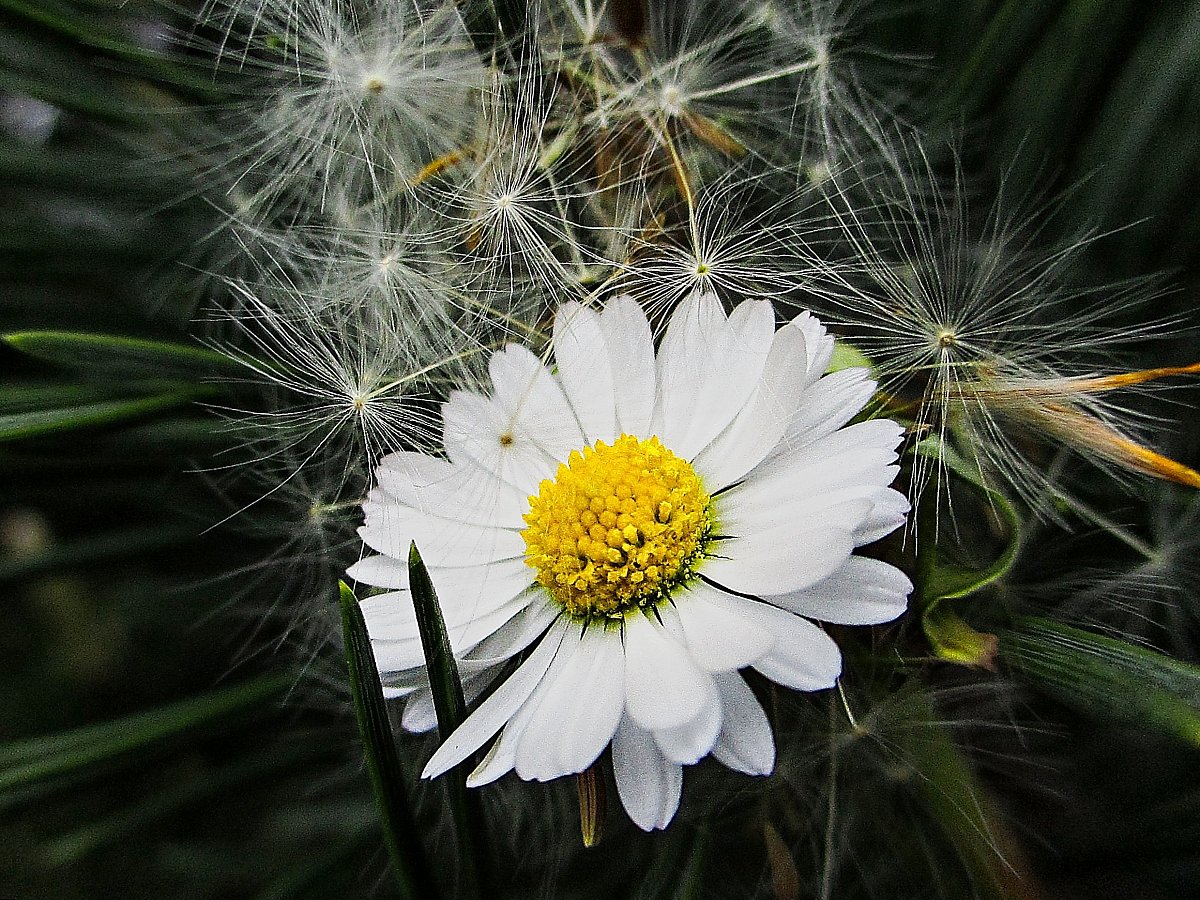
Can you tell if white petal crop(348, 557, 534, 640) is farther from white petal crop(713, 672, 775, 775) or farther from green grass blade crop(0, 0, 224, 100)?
green grass blade crop(0, 0, 224, 100)

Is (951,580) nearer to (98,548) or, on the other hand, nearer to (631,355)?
(631,355)

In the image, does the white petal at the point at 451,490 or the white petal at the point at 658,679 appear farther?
the white petal at the point at 451,490

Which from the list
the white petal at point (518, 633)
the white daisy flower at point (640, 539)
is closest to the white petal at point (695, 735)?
the white daisy flower at point (640, 539)

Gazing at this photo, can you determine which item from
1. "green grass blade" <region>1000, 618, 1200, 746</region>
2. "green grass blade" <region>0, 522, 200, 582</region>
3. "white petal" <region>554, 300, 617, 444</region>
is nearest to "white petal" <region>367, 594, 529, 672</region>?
"white petal" <region>554, 300, 617, 444</region>

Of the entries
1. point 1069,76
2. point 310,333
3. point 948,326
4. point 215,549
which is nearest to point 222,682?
point 215,549

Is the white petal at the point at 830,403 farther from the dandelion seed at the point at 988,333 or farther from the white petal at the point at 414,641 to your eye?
the white petal at the point at 414,641

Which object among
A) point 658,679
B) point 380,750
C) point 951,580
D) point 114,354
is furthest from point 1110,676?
point 114,354
